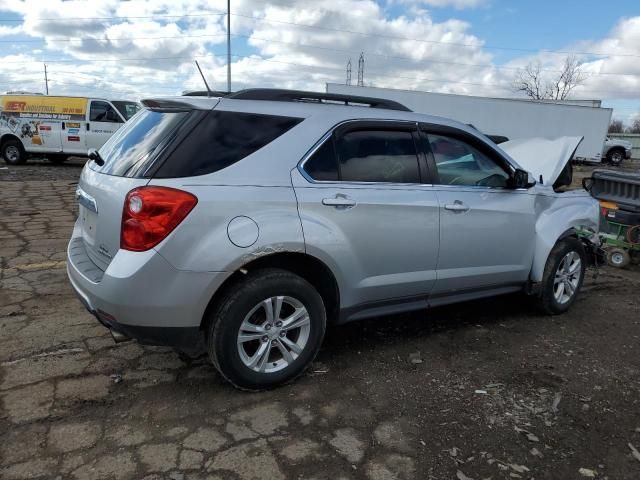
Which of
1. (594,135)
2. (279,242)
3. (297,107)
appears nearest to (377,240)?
(279,242)

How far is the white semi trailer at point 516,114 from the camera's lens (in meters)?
25.1

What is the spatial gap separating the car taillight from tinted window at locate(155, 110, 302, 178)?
0.13 metres

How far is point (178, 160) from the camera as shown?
284cm

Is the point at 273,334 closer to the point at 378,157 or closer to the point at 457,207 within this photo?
the point at 378,157

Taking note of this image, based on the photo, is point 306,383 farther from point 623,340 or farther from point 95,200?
point 623,340

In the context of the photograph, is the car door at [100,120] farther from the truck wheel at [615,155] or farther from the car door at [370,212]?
the truck wheel at [615,155]

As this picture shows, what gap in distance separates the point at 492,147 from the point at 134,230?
2809mm

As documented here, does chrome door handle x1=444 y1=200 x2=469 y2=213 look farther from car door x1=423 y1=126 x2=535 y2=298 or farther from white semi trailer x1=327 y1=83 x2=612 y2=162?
white semi trailer x1=327 y1=83 x2=612 y2=162

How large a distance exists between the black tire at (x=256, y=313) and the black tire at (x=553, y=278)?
2291 millimetres

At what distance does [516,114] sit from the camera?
25969 millimetres

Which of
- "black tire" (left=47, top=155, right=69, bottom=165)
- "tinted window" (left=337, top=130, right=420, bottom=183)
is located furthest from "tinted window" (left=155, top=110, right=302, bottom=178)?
"black tire" (left=47, top=155, right=69, bottom=165)

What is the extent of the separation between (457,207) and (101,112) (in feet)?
48.5

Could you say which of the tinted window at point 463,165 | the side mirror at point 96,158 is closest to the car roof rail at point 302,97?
the tinted window at point 463,165

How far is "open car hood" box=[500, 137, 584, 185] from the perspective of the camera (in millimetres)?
5191
